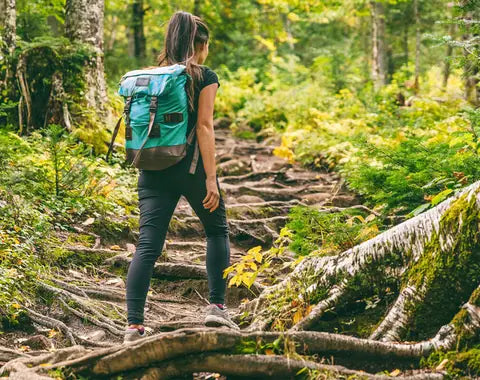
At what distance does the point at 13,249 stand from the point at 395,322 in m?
3.57

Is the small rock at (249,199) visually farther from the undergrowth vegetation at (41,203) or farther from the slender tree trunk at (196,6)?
the slender tree trunk at (196,6)

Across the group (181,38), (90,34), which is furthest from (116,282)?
(90,34)

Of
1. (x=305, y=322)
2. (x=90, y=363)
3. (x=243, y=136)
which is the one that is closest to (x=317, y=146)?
(x=243, y=136)

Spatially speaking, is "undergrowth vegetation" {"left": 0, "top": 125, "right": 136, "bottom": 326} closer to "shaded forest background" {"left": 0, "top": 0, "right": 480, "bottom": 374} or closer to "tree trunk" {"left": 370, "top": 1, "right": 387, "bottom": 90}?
"shaded forest background" {"left": 0, "top": 0, "right": 480, "bottom": 374}

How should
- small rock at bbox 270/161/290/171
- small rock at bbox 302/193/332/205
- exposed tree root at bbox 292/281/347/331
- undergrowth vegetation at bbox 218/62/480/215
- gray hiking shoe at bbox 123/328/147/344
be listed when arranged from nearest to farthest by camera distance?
gray hiking shoe at bbox 123/328/147/344
exposed tree root at bbox 292/281/347/331
undergrowth vegetation at bbox 218/62/480/215
small rock at bbox 302/193/332/205
small rock at bbox 270/161/290/171

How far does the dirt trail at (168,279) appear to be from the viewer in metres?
4.97

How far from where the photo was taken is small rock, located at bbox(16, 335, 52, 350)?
4.47m

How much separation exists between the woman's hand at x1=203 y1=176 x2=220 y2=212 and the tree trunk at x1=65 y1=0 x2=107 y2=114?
260 inches

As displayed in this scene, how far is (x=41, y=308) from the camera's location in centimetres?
525

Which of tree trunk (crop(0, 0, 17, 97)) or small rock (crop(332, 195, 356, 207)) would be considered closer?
small rock (crop(332, 195, 356, 207))

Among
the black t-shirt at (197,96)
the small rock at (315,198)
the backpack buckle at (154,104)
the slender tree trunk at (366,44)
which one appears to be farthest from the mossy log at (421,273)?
the slender tree trunk at (366,44)

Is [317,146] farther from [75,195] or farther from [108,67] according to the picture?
[108,67]

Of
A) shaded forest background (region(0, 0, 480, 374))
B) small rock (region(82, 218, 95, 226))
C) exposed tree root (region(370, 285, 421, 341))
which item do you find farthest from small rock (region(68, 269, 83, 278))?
exposed tree root (region(370, 285, 421, 341))

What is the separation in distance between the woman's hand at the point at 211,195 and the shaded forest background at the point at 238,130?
0.85m
